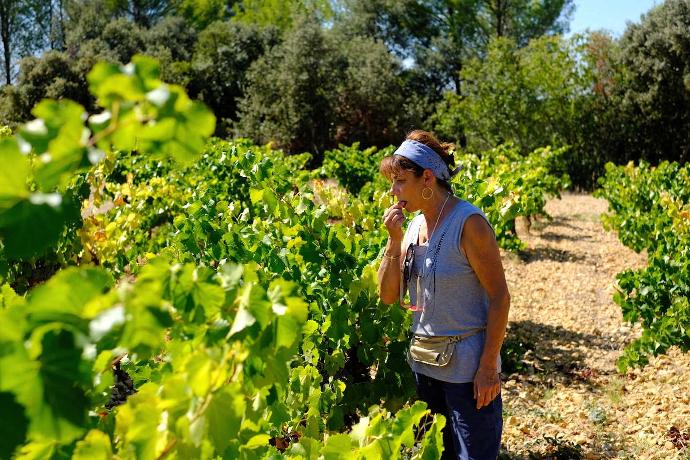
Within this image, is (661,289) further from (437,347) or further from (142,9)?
(142,9)

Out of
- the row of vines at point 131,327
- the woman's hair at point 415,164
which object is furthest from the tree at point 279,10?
the row of vines at point 131,327

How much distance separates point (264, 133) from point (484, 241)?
21470 millimetres

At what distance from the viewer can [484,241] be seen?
2127 mm

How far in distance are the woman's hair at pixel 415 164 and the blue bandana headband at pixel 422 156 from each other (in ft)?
0.05

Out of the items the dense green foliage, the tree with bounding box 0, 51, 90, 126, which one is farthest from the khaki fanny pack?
the tree with bounding box 0, 51, 90, 126

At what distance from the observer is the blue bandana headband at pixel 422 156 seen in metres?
2.23

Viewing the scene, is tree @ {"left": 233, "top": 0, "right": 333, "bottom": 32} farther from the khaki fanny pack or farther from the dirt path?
the khaki fanny pack

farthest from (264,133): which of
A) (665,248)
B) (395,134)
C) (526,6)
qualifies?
(665,248)

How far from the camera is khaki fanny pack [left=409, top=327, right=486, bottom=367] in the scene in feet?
7.30

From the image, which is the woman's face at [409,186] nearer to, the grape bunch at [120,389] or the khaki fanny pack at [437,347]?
the khaki fanny pack at [437,347]

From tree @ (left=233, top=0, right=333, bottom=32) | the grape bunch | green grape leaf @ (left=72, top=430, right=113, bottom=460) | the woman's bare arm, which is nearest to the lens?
green grape leaf @ (left=72, top=430, right=113, bottom=460)

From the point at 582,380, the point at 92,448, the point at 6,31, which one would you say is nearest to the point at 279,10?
the point at 6,31

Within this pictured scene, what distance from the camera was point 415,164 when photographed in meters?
2.24

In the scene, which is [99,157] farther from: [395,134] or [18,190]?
[395,134]
